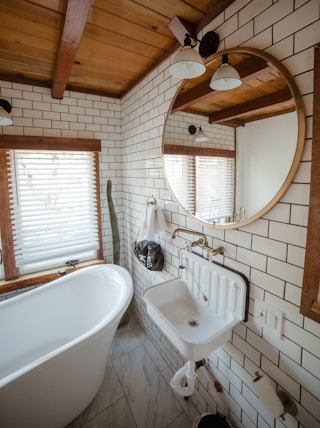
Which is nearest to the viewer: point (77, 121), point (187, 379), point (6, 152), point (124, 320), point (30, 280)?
point (187, 379)

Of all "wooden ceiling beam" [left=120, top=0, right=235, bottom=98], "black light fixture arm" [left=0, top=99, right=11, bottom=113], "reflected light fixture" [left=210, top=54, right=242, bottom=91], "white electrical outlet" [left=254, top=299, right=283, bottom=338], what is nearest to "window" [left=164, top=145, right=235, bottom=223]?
"reflected light fixture" [left=210, top=54, right=242, bottom=91]

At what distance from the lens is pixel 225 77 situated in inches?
44.4

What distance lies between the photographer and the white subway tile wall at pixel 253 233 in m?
0.90

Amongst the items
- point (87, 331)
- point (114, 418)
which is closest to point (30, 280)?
point (87, 331)

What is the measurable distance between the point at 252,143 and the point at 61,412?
6.87ft

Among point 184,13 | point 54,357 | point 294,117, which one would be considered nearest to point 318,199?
point 294,117

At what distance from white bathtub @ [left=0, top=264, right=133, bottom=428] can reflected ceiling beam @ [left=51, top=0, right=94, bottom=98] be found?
5.82ft

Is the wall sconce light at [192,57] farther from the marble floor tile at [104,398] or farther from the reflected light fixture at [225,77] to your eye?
the marble floor tile at [104,398]

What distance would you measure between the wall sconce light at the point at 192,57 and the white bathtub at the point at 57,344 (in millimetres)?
1608

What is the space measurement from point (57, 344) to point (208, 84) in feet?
7.98

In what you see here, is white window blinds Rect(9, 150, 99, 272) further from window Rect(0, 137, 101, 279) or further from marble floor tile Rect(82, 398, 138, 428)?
marble floor tile Rect(82, 398, 138, 428)

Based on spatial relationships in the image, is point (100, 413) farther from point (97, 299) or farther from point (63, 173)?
point (63, 173)

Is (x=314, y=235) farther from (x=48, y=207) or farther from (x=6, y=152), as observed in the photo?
(x=6, y=152)

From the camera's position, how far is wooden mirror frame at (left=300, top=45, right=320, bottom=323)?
79 centimetres
